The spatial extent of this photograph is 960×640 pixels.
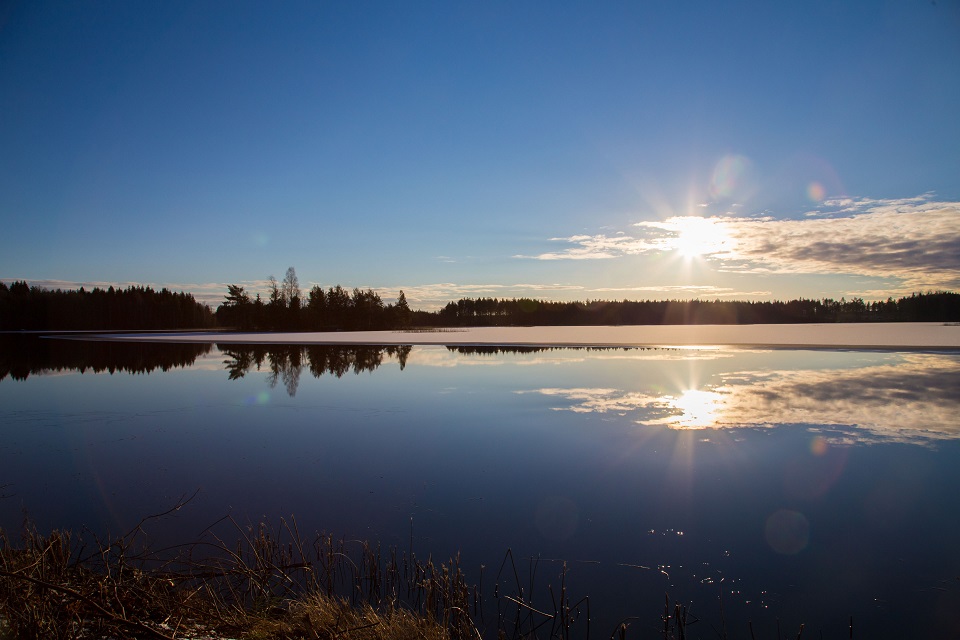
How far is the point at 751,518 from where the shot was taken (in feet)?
20.1

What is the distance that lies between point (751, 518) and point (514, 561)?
8.97 ft

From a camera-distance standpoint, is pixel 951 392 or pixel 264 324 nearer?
pixel 951 392

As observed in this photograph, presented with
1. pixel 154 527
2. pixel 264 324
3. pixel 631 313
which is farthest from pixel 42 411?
pixel 631 313

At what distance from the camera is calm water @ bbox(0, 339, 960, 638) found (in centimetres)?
482

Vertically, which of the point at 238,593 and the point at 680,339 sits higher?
the point at 680,339

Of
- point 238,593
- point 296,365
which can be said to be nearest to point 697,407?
point 238,593

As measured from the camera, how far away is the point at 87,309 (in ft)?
300

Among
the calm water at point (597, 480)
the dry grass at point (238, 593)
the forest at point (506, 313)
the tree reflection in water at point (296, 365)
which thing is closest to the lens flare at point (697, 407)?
the calm water at point (597, 480)

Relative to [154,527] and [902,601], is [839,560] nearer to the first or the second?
[902,601]

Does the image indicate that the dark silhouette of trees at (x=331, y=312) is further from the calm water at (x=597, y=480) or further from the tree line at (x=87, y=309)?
the calm water at (x=597, y=480)

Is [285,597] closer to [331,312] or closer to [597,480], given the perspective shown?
[597,480]

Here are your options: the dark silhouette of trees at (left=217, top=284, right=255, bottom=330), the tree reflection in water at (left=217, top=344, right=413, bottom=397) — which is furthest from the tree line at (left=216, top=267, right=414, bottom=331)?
the tree reflection in water at (left=217, top=344, right=413, bottom=397)

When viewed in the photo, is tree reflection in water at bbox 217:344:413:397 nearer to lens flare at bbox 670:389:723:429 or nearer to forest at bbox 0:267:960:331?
lens flare at bbox 670:389:723:429

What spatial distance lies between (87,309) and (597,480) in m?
105
